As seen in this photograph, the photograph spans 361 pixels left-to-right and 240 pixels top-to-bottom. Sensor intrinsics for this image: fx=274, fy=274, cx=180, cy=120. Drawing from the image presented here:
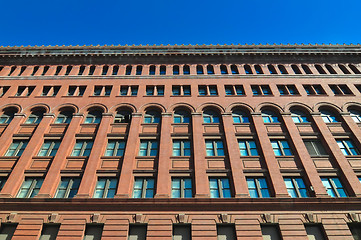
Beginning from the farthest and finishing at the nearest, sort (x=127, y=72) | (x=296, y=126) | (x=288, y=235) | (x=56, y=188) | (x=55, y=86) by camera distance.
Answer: (x=127, y=72), (x=55, y=86), (x=296, y=126), (x=56, y=188), (x=288, y=235)

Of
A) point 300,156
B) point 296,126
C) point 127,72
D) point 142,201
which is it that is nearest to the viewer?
point 142,201

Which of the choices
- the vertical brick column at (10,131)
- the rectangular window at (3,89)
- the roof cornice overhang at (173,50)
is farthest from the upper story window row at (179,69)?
the vertical brick column at (10,131)

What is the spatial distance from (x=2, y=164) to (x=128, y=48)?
56.9 ft

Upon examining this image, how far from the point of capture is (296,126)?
22.5 meters

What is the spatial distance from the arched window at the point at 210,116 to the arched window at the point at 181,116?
1.50 meters

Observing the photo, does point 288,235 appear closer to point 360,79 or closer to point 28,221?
point 28,221

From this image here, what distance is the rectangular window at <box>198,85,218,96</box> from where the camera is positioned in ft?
87.4

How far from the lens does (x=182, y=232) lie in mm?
15602


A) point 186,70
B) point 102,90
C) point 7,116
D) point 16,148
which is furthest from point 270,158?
point 7,116

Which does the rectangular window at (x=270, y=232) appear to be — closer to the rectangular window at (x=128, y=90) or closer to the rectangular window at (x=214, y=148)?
the rectangular window at (x=214, y=148)

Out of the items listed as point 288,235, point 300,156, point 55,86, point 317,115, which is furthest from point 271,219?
point 55,86

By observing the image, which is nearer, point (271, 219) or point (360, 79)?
point (271, 219)

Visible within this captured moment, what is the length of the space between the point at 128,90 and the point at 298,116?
15.9 m

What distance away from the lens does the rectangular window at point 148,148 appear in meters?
20.7
